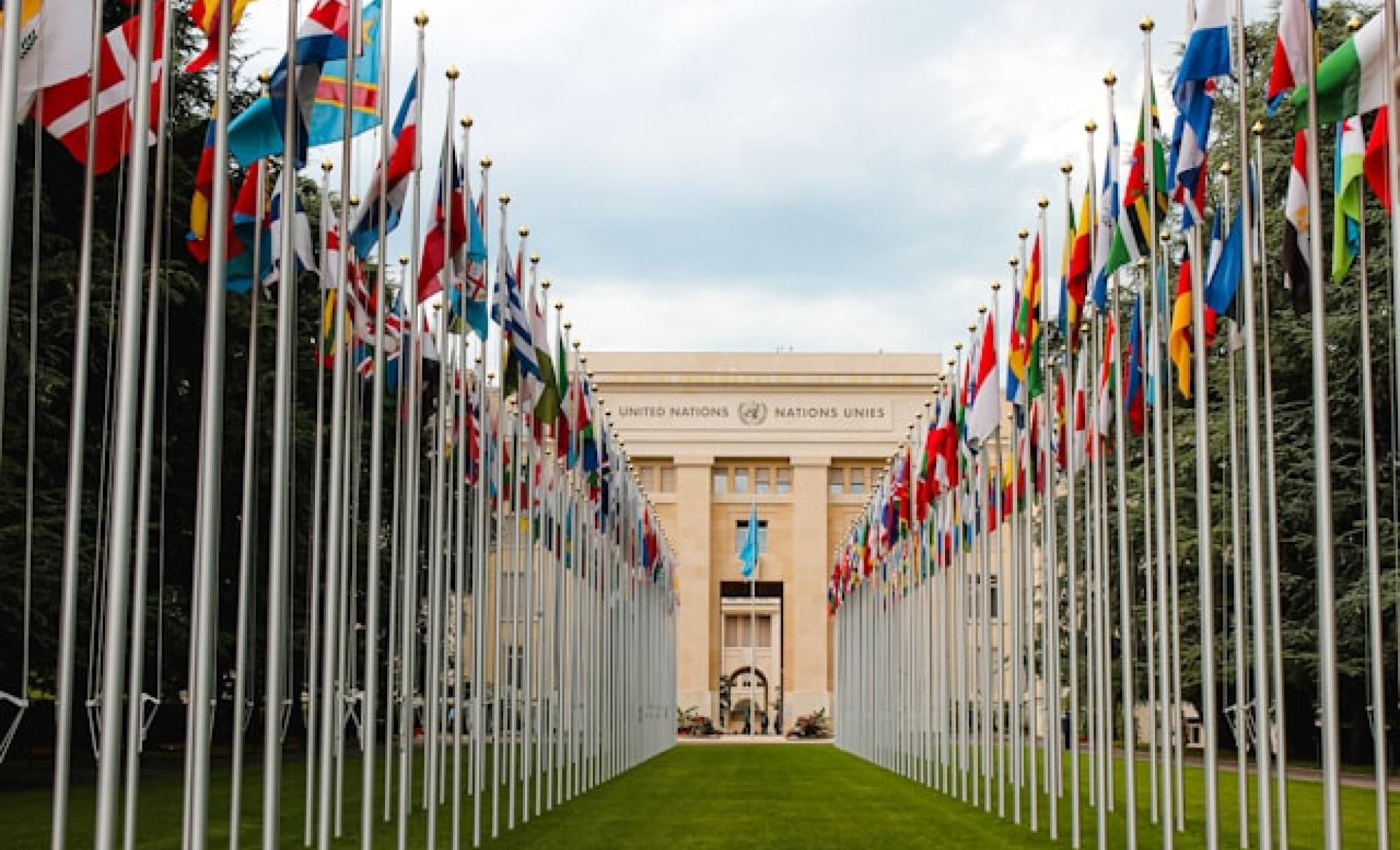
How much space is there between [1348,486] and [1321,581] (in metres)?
26.2

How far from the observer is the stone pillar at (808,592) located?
8488 centimetres

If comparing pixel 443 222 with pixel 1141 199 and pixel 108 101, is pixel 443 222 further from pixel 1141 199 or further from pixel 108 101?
pixel 1141 199

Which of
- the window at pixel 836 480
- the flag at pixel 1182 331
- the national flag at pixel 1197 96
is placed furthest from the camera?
the window at pixel 836 480

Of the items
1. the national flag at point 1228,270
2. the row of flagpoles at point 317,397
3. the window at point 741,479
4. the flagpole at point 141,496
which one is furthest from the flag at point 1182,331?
the window at point 741,479

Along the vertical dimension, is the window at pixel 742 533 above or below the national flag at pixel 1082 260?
above

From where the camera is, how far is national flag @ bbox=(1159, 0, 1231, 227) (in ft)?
49.7

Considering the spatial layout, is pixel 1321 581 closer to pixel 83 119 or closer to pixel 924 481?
pixel 83 119

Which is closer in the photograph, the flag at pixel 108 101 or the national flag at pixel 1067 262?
the flag at pixel 108 101

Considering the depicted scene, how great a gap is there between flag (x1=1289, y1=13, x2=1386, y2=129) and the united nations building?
73619 millimetres

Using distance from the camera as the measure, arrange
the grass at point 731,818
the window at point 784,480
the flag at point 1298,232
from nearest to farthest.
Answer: the flag at point 1298,232, the grass at point 731,818, the window at point 784,480

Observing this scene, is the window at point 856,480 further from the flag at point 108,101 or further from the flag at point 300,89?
the flag at point 300,89

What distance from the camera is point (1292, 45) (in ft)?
45.4

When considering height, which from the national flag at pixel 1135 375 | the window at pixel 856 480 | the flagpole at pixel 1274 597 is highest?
the window at pixel 856 480

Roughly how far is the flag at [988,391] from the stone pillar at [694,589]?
58512 millimetres
